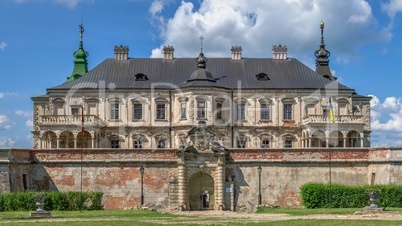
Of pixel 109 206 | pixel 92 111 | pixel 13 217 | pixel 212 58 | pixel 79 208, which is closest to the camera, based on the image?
pixel 13 217

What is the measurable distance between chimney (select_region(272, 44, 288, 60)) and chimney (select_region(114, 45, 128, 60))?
12.8m

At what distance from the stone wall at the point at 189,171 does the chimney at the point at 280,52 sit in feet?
66.6

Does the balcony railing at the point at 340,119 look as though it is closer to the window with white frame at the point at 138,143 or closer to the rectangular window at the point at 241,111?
the rectangular window at the point at 241,111

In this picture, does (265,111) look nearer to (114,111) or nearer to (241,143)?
(241,143)

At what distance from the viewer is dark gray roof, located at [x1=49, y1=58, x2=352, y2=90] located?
5522 centimetres

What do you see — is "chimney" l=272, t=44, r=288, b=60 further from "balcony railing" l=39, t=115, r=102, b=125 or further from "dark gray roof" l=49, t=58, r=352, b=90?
"balcony railing" l=39, t=115, r=102, b=125

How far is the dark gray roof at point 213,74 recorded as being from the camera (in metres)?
55.2

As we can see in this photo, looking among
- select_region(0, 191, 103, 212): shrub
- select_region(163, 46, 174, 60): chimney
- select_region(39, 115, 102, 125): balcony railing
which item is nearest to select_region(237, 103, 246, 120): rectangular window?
select_region(163, 46, 174, 60): chimney

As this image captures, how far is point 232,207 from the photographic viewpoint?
38906mm

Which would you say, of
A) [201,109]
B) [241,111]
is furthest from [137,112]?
[241,111]

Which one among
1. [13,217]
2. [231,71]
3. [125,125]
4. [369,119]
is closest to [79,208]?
[13,217]

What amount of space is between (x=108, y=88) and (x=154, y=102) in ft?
12.6

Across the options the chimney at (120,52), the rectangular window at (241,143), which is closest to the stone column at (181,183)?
the rectangular window at (241,143)

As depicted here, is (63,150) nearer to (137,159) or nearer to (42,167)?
(42,167)
